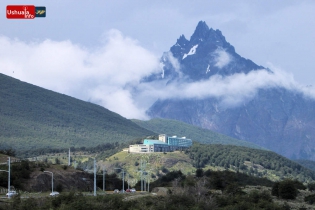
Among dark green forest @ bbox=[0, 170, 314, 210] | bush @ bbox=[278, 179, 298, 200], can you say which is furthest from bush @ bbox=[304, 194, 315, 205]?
bush @ bbox=[278, 179, 298, 200]

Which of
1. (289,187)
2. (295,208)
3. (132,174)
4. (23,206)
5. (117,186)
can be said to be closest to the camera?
(23,206)

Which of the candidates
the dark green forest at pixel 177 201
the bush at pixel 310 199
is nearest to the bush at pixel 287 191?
the dark green forest at pixel 177 201

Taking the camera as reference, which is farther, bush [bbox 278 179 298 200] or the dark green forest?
bush [bbox 278 179 298 200]

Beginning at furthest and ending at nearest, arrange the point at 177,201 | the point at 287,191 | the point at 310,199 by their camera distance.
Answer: the point at 287,191
the point at 310,199
the point at 177,201

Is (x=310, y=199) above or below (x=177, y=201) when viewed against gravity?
below

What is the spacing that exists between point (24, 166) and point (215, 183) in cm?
2915

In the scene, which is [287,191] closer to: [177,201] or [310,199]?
[310,199]

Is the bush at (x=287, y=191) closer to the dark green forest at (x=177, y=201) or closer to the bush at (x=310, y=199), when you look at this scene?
the dark green forest at (x=177, y=201)

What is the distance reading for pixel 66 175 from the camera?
98125mm

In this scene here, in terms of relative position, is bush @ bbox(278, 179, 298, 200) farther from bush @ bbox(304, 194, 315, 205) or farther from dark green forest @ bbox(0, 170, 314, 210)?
bush @ bbox(304, 194, 315, 205)

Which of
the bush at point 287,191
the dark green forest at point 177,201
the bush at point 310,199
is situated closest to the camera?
the dark green forest at point 177,201

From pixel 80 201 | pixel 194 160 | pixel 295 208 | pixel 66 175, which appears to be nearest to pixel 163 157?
pixel 194 160

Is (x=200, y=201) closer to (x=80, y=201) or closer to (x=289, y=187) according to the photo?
(x=80, y=201)

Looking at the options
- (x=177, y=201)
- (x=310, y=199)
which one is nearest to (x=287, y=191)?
(x=310, y=199)
